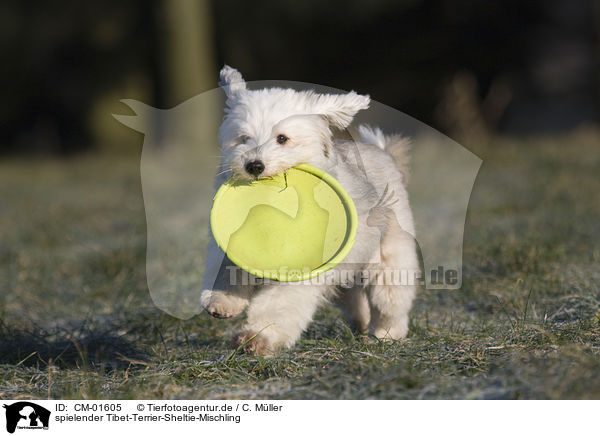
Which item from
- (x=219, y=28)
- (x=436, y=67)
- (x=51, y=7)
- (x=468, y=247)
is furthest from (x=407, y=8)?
(x=468, y=247)

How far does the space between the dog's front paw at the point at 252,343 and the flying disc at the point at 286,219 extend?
31 centimetres

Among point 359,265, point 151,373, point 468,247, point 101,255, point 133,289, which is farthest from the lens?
point 101,255

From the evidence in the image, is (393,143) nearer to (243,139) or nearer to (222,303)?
(243,139)

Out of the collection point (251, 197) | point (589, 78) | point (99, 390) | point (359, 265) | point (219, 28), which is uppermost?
point (219, 28)

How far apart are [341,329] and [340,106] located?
1234 millimetres

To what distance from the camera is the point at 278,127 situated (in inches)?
137

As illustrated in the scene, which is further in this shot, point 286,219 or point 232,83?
point 232,83

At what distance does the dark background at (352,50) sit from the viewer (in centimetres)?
1641

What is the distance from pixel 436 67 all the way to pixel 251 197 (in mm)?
14427

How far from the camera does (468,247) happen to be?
5688 mm

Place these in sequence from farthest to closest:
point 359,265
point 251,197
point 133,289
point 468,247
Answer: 1. point 468,247
2. point 133,289
3. point 359,265
4. point 251,197

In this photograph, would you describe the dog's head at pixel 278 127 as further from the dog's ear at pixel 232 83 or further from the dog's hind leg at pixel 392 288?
the dog's hind leg at pixel 392 288

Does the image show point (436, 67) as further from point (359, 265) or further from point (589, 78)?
point (359, 265)
